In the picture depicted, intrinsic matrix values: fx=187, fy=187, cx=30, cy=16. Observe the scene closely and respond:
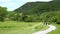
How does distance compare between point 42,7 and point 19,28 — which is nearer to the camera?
point 19,28

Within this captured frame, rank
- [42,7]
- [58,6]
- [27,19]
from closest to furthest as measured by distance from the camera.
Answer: [27,19]
[58,6]
[42,7]

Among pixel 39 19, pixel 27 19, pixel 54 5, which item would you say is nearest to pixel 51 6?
pixel 54 5

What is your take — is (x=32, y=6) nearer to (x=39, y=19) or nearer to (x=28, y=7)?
(x=28, y=7)

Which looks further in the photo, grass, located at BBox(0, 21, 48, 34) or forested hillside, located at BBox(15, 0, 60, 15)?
forested hillside, located at BBox(15, 0, 60, 15)

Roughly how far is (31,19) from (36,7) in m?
63.4

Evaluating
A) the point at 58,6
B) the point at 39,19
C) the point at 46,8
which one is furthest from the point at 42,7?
the point at 39,19

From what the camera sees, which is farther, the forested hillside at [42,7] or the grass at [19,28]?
the forested hillside at [42,7]

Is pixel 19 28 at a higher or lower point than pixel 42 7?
lower

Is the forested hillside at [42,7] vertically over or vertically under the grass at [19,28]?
over

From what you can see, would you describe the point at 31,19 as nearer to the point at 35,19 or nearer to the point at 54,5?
the point at 35,19

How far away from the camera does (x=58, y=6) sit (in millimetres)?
143125

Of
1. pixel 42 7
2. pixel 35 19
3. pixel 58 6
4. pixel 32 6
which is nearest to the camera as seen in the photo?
pixel 35 19

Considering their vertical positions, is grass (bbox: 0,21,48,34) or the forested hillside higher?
the forested hillside

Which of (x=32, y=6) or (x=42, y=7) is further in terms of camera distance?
(x=32, y=6)
